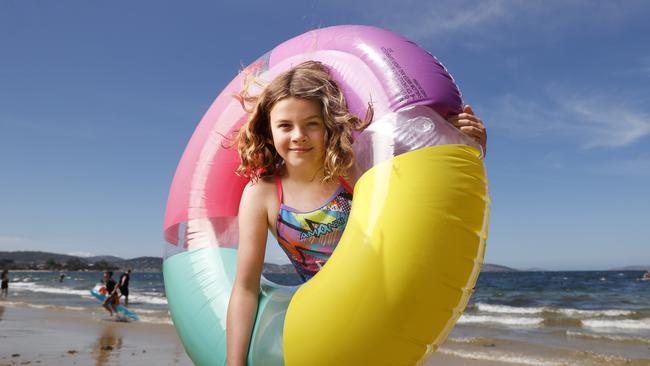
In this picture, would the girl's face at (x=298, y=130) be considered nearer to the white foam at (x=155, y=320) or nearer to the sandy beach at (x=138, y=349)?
the sandy beach at (x=138, y=349)

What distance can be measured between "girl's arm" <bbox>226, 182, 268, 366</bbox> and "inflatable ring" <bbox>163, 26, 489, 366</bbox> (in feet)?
0.16

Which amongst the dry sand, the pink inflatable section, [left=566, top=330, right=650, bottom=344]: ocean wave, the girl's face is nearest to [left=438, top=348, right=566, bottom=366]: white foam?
the dry sand

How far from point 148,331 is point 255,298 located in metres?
8.14

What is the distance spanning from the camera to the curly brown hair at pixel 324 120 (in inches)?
92.9

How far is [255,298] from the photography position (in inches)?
92.1

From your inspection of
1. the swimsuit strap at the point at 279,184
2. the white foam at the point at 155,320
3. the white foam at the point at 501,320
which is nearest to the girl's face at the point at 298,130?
the swimsuit strap at the point at 279,184

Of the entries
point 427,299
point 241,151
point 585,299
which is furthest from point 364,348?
point 585,299

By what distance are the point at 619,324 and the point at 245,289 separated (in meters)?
12.7

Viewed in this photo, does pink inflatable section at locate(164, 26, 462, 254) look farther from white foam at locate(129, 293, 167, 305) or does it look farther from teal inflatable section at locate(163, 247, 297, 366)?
white foam at locate(129, 293, 167, 305)

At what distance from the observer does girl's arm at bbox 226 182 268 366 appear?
227 centimetres

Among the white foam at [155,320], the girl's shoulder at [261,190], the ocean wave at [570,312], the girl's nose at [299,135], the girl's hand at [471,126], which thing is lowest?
the white foam at [155,320]

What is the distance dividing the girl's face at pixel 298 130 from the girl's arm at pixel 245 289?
1.06ft

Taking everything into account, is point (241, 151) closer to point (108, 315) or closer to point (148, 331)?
point (148, 331)

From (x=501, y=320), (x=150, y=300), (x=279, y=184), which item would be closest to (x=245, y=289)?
(x=279, y=184)
